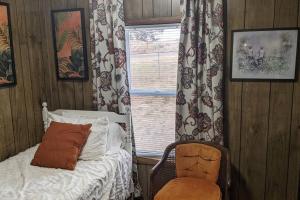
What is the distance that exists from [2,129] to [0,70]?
546mm

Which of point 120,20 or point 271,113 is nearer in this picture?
point 271,113

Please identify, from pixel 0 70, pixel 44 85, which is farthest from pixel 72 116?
pixel 0 70

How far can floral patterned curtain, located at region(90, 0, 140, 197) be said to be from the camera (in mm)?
2832

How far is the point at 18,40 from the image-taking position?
2.92 metres

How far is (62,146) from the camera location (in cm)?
254

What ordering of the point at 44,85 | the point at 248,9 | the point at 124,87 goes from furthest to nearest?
the point at 44,85 → the point at 124,87 → the point at 248,9

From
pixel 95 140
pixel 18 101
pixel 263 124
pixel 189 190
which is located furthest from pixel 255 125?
pixel 18 101

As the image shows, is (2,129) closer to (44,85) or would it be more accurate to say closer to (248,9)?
(44,85)

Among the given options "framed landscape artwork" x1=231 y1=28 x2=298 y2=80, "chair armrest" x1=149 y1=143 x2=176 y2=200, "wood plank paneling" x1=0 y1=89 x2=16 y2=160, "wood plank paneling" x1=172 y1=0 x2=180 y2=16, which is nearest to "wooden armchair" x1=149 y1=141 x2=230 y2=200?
"chair armrest" x1=149 y1=143 x2=176 y2=200

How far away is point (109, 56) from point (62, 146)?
98cm

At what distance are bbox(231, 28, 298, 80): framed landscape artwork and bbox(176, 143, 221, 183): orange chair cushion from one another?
0.69 metres

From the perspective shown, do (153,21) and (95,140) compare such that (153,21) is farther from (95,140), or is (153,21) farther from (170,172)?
(170,172)

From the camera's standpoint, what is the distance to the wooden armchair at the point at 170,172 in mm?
2404

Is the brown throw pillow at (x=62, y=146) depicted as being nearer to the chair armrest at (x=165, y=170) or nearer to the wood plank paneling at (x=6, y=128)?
the wood plank paneling at (x=6, y=128)
